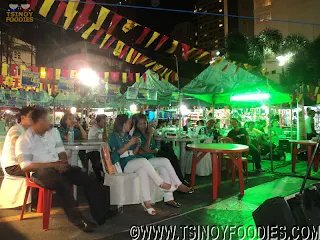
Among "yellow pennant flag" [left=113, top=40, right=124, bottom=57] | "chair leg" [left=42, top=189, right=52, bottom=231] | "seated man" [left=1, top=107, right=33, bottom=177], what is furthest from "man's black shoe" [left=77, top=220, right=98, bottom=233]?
"yellow pennant flag" [left=113, top=40, right=124, bottom=57]

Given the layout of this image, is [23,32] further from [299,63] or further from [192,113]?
[299,63]

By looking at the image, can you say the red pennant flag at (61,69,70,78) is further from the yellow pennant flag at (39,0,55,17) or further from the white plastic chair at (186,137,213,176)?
the white plastic chair at (186,137,213,176)

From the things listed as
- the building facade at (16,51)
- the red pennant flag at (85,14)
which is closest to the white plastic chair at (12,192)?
the red pennant flag at (85,14)

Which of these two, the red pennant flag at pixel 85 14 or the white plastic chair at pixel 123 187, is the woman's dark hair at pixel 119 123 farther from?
the red pennant flag at pixel 85 14

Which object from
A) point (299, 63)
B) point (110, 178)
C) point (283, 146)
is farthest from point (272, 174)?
point (299, 63)

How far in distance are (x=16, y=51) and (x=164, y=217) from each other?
25.0 metres

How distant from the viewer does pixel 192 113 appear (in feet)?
59.5

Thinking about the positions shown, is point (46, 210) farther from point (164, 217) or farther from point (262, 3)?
point (262, 3)

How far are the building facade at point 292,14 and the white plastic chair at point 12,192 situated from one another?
3119cm

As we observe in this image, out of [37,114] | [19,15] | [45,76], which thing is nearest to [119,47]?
[37,114]

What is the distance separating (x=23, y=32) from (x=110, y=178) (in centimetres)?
2385

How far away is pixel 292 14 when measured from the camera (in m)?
33.5

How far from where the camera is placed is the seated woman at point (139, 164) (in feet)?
13.7

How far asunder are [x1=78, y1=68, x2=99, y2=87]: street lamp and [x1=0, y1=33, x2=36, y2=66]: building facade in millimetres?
12608
